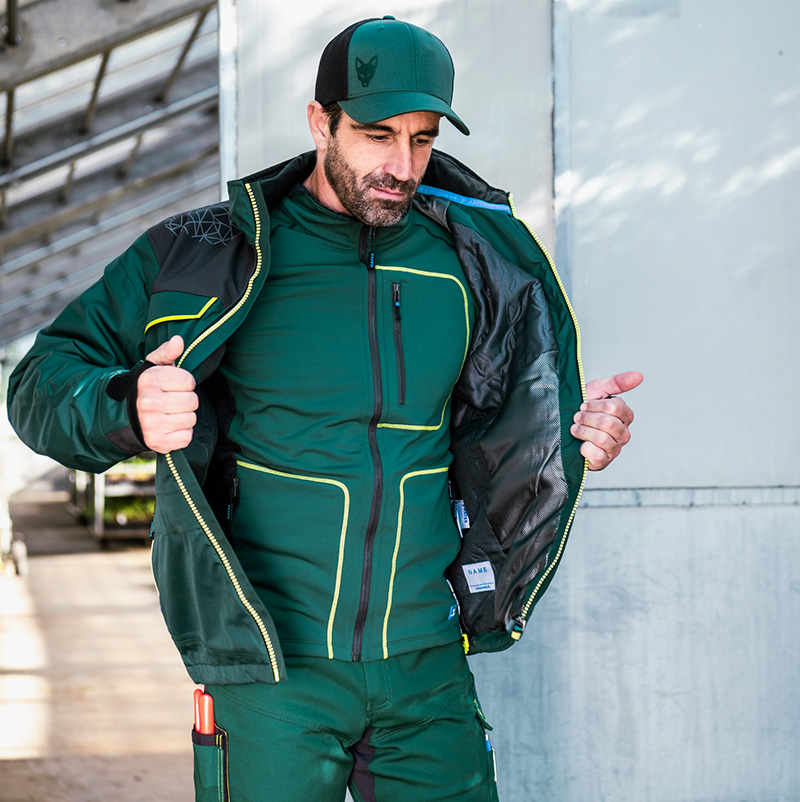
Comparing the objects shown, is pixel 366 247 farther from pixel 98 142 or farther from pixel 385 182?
pixel 98 142

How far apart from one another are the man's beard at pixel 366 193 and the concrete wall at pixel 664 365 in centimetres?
103

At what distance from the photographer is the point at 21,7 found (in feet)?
22.0

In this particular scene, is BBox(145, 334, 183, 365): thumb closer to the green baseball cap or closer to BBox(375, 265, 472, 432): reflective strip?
BBox(375, 265, 472, 432): reflective strip

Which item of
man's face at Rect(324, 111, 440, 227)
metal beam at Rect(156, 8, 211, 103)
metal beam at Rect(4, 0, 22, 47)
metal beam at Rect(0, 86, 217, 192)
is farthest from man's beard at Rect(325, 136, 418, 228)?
metal beam at Rect(0, 86, 217, 192)

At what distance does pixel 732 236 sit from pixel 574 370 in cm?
114

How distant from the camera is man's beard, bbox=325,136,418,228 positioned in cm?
175

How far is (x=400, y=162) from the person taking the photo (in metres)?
1.76

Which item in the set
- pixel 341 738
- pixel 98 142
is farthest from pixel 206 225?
pixel 98 142

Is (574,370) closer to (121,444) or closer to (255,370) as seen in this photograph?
(255,370)

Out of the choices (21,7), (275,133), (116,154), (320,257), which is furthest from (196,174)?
(320,257)

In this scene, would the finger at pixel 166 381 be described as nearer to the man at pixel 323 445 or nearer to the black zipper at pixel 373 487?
the man at pixel 323 445

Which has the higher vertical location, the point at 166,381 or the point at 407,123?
the point at 407,123

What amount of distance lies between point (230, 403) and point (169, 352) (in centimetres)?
31

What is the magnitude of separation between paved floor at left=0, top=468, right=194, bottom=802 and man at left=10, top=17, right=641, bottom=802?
8.22 feet
